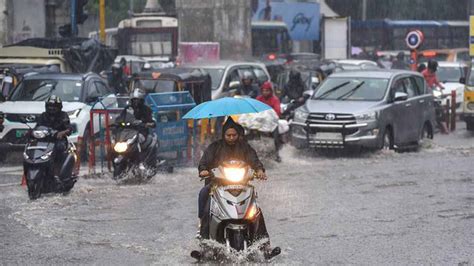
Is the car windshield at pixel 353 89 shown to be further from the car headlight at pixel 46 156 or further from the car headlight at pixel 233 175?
the car headlight at pixel 233 175

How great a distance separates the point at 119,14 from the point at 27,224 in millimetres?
52088

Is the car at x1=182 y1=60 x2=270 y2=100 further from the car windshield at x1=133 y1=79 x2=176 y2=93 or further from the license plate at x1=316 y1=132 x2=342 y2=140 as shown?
the license plate at x1=316 y1=132 x2=342 y2=140

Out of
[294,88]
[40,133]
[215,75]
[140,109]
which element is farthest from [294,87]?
[40,133]

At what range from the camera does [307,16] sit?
169 feet

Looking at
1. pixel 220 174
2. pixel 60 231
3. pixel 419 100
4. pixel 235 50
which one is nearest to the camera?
pixel 220 174

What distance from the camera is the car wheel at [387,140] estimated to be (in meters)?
20.4

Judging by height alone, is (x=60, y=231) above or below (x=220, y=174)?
below

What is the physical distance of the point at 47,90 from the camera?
19422 millimetres

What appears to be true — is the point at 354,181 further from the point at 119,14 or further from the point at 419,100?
the point at 119,14

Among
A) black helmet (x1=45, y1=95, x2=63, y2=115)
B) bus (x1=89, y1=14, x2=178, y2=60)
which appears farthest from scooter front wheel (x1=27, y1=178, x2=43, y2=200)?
bus (x1=89, y1=14, x2=178, y2=60)

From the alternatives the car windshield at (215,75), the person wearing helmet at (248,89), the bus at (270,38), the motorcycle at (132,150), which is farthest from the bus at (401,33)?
the motorcycle at (132,150)

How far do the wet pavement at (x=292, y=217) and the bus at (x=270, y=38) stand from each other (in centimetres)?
2717

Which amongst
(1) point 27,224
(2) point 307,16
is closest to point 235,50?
(2) point 307,16

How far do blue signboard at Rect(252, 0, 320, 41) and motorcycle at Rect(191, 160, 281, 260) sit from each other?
134 ft
